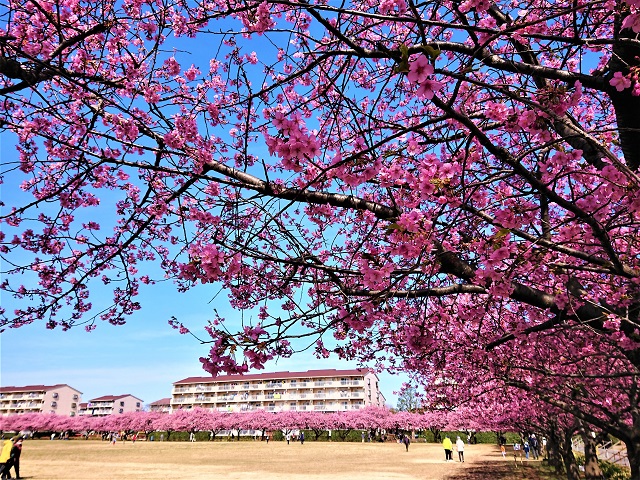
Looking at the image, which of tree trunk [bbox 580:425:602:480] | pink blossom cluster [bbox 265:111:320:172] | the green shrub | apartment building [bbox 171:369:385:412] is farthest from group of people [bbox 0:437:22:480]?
apartment building [bbox 171:369:385:412]

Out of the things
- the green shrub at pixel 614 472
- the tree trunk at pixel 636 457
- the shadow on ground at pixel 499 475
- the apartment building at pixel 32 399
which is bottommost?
the shadow on ground at pixel 499 475

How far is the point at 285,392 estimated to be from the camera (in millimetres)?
78312

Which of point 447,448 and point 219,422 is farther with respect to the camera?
point 219,422

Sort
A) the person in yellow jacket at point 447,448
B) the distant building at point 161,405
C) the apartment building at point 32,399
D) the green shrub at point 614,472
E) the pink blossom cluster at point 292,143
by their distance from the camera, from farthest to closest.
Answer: the distant building at point 161,405 < the apartment building at point 32,399 < the person in yellow jacket at point 447,448 < the green shrub at point 614,472 < the pink blossom cluster at point 292,143

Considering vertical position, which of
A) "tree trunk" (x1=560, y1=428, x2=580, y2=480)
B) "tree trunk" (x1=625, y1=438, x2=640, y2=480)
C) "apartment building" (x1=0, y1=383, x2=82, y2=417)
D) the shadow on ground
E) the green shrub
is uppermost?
"apartment building" (x1=0, y1=383, x2=82, y2=417)

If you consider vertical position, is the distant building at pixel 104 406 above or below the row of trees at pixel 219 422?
above

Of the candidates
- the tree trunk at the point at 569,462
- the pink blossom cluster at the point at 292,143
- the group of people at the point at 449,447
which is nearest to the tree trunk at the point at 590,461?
the tree trunk at the point at 569,462

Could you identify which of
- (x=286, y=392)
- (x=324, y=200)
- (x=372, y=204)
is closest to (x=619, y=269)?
(x=372, y=204)

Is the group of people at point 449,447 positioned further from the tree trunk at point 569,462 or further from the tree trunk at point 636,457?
the tree trunk at point 636,457

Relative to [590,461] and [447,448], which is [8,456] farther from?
[447,448]

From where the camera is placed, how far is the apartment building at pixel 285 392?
74.1 metres

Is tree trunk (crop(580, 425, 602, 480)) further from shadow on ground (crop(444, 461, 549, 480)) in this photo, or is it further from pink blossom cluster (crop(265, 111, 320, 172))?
pink blossom cluster (crop(265, 111, 320, 172))

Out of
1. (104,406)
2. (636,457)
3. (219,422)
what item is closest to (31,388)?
(104,406)

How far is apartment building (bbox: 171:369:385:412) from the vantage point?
7412 cm
